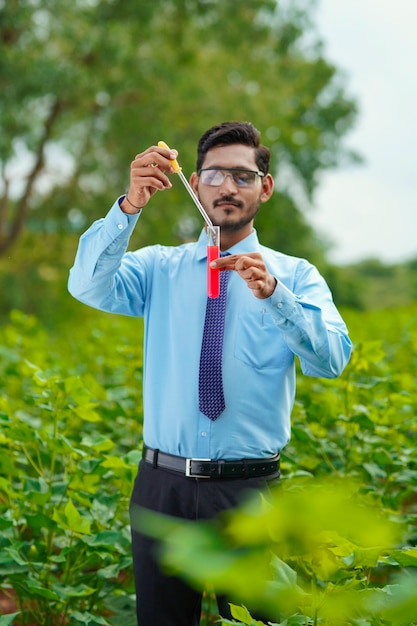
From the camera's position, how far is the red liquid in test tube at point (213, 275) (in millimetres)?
2602

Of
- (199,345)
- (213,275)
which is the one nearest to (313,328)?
(213,275)

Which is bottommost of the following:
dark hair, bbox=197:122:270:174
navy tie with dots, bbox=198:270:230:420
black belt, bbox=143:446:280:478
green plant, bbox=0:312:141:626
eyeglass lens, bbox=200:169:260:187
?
green plant, bbox=0:312:141:626

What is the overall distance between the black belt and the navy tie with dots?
15 cm

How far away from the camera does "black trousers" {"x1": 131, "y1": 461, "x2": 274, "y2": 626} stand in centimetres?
271

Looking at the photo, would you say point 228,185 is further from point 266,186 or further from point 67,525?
point 67,525

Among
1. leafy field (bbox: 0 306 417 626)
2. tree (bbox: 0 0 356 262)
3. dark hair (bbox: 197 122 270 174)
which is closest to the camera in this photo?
leafy field (bbox: 0 306 417 626)

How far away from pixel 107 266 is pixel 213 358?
0.45 m

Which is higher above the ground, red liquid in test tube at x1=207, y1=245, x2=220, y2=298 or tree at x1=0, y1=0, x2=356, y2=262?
tree at x1=0, y1=0, x2=356, y2=262

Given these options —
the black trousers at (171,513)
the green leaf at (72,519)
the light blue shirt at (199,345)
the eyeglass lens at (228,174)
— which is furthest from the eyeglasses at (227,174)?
the green leaf at (72,519)

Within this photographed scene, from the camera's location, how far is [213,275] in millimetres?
2643

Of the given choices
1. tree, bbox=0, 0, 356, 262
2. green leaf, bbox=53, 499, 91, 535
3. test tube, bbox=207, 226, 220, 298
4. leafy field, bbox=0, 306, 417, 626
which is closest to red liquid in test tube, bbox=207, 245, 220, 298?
test tube, bbox=207, 226, 220, 298

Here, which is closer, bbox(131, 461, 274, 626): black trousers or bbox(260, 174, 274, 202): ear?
bbox(131, 461, 274, 626): black trousers

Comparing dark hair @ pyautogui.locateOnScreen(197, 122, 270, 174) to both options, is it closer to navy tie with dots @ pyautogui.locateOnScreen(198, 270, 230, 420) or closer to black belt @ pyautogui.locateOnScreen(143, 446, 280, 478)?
navy tie with dots @ pyautogui.locateOnScreen(198, 270, 230, 420)

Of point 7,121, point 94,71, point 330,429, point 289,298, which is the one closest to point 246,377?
point 289,298
